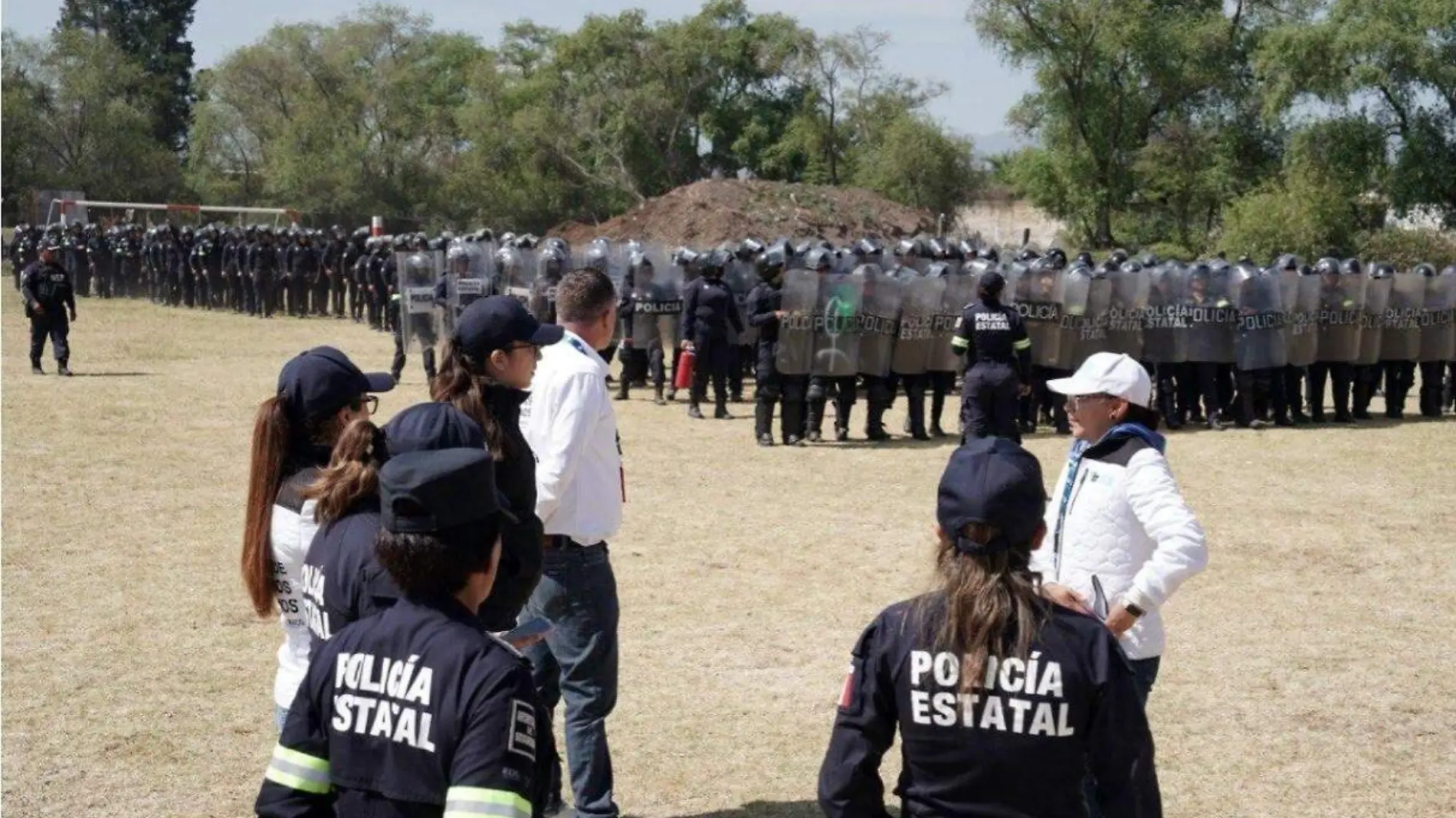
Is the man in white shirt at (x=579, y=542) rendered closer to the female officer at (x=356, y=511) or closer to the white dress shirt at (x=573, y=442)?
the white dress shirt at (x=573, y=442)

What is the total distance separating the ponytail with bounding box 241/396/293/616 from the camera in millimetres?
4027

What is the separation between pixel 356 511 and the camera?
3691 millimetres

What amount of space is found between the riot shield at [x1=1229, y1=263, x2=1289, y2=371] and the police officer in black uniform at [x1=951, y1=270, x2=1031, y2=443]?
531 cm

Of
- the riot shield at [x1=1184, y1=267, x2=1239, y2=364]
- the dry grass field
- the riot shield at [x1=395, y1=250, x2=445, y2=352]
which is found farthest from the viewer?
the riot shield at [x1=395, y1=250, x2=445, y2=352]

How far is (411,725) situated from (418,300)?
18.3 m

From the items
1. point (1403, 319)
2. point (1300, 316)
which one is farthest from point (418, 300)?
point (1403, 319)

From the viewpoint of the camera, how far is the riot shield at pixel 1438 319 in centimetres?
1908

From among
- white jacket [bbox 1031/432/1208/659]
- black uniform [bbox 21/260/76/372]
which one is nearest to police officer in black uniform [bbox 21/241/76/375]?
black uniform [bbox 21/260/76/372]

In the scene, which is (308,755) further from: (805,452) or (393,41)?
(393,41)

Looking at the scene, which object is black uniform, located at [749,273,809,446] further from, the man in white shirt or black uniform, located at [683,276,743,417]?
the man in white shirt

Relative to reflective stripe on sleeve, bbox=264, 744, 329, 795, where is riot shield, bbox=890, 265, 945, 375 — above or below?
above

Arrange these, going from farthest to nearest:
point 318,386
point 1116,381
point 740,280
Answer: point 740,280, point 1116,381, point 318,386

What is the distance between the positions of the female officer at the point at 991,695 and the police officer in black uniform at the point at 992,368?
9997mm

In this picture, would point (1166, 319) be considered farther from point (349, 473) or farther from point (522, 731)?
point (522, 731)
